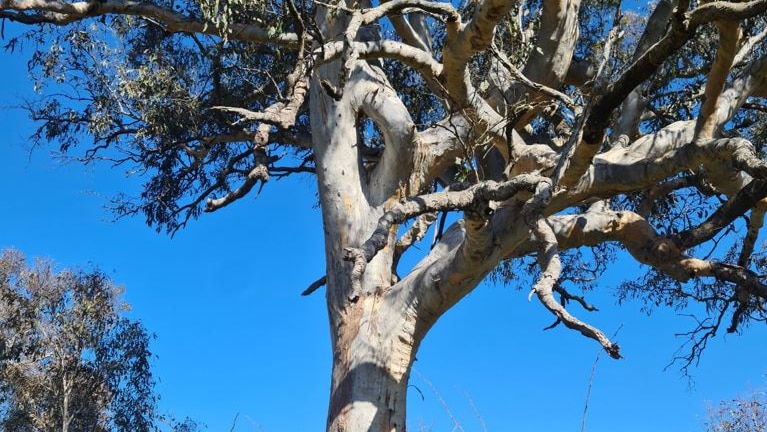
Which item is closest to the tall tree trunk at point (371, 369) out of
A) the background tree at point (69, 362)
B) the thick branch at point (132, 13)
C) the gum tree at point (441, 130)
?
the gum tree at point (441, 130)

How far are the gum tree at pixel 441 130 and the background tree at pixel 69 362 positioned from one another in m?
4.71

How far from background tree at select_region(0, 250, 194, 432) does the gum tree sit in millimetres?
4714

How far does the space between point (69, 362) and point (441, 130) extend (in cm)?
853

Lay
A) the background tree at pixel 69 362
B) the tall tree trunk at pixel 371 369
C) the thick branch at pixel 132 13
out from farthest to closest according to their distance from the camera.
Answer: the background tree at pixel 69 362 < the thick branch at pixel 132 13 < the tall tree trunk at pixel 371 369

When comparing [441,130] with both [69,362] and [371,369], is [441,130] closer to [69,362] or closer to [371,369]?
[371,369]

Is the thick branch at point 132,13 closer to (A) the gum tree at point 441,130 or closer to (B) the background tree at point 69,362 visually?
(A) the gum tree at point 441,130

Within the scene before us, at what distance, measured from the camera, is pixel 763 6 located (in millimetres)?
4820

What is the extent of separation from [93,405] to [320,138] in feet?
25.5

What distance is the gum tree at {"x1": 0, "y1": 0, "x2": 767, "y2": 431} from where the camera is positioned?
5.35m

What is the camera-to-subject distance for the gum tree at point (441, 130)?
17.5 feet

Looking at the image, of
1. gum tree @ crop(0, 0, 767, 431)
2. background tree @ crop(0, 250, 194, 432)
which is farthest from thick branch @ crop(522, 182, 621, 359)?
background tree @ crop(0, 250, 194, 432)

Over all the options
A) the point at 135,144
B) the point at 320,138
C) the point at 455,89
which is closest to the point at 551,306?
the point at 455,89

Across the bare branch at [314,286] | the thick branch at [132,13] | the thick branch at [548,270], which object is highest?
the thick branch at [132,13]

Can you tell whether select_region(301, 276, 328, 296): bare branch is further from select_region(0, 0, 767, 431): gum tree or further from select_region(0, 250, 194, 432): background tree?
select_region(0, 250, 194, 432): background tree
